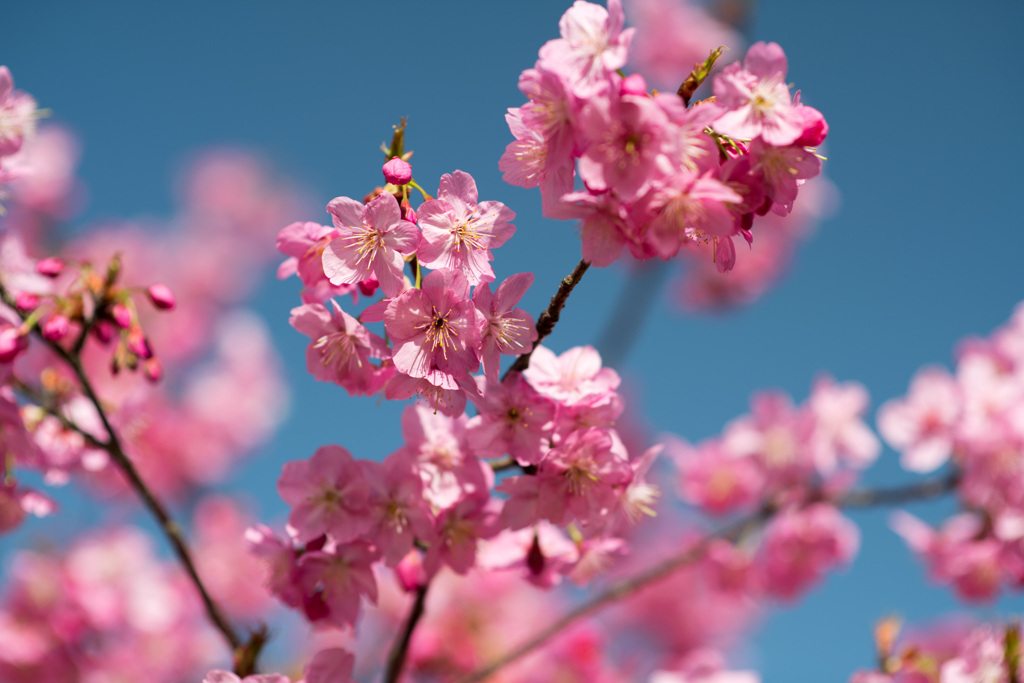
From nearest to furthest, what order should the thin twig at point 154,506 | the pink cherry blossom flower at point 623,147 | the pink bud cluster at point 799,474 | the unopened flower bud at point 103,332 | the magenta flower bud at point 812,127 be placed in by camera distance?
the pink cherry blossom flower at point 623,147 → the magenta flower bud at point 812,127 → the thin twig at point 154,506 → the unopened flower bud at point 103,332 → the pink bud cluster at point 799,474

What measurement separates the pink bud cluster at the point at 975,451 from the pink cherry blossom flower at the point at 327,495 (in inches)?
119

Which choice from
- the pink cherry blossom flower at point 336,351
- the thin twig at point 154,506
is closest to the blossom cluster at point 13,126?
the thin twig at point 154,506

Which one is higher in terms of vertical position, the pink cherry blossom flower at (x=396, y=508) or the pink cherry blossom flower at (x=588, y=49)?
the pink cherry blossom flower at (x=588, y=49)

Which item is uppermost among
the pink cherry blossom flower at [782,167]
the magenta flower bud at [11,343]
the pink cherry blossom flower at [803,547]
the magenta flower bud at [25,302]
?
the pink cherry blossom flower at [803,547]

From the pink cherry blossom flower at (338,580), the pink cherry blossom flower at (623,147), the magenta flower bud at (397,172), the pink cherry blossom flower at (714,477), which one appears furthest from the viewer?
the pink cherry blossom flower at (714,477)

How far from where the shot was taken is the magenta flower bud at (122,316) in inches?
73.8

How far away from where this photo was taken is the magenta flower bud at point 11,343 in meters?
1.66

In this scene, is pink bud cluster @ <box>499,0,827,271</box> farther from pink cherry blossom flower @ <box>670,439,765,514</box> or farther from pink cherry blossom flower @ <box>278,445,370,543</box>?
pink cherry blossom flower @ <box>670,439,765,514</box>

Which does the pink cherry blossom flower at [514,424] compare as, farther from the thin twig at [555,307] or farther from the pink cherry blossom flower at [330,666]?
the pink cherry blossom flower at [330,666]

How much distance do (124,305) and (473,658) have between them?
3064 mm

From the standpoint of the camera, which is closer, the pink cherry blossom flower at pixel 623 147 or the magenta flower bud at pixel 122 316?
the pink cherry blossom flower at pixel 623 147

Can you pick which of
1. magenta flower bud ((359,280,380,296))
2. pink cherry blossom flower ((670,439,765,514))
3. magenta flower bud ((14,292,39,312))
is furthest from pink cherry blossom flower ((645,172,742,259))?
pink cherry blossom flower ((670,439,765,514))

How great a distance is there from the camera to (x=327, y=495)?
155 centimetres

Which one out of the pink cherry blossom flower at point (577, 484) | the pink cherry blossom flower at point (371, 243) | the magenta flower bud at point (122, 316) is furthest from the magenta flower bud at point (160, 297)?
the pink cherry blossom flower at point (577, 484)
